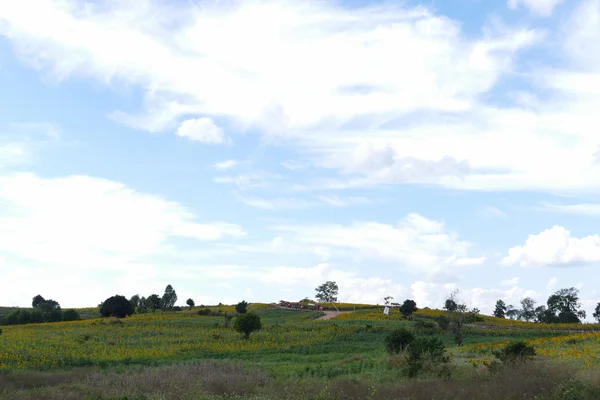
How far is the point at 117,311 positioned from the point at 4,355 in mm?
43302

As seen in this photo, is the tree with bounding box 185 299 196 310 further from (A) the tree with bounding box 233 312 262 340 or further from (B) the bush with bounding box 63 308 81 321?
(A) the tree with bounding box 233 312 262 340

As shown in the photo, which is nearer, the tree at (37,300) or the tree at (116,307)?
the tree at (116,307)

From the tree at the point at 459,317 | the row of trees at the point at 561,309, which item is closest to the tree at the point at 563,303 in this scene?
the row of trees at the point at 561,309

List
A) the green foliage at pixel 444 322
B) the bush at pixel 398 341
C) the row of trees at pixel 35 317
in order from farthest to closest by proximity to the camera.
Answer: the row of trees at pixel 35 317, the green foliage at pixel 444 322, the bush at pixel 398 341

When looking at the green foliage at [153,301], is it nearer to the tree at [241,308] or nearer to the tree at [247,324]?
the tree at [241,308]

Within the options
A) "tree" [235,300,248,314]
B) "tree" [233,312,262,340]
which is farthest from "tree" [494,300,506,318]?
"tree" [233,312,262,340]

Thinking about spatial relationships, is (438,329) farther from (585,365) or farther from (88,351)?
(585,365)

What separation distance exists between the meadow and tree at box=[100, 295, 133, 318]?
82.8 ft

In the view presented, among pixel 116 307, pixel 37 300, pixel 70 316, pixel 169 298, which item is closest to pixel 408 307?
pixel 116 307

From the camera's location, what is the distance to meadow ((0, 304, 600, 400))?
57.5 ft

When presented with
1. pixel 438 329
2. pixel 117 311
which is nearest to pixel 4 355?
pixel 438 329

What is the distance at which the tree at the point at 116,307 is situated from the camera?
76.8 metres

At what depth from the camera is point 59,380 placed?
2330 cm

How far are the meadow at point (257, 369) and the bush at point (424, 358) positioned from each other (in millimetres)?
653
